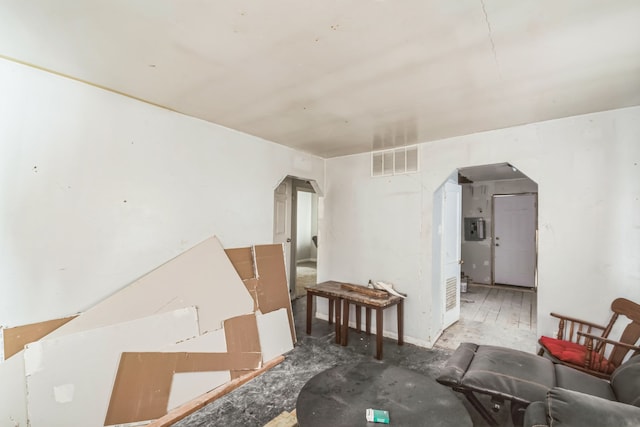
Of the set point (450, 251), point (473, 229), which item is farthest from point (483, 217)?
point (450, 251)

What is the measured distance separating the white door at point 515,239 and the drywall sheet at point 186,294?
6.20 meters

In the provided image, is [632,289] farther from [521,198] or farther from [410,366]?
[521,198]

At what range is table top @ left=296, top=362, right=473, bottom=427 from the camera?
1.52 m

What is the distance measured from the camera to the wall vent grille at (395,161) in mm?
3559

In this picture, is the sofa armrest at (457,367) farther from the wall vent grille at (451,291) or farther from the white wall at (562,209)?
the wall vent grille at (451,291)

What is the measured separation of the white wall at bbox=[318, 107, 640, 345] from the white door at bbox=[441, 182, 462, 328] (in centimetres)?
51

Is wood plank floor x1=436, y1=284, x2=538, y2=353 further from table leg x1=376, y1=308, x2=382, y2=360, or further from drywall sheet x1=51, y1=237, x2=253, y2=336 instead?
drywall sheet x1=51, y1=237, x2=253, y2=336

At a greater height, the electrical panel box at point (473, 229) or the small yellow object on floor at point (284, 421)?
the electrical panel box at point (473, 229)

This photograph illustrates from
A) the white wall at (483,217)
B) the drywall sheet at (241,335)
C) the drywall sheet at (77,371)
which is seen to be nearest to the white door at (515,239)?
the white wall at (483,217)

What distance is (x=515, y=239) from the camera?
254 inches

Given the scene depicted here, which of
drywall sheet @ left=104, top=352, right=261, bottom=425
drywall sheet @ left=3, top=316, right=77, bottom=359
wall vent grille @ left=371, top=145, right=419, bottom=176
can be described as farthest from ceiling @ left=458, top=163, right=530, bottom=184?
drywall sheet @ left=3, top=316, right=77, bottom=359

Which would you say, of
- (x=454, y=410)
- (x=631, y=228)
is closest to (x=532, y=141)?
(x=631, y=228)

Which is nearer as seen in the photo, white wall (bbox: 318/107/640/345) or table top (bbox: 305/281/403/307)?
white wall (bbox: 318/107/640/345)

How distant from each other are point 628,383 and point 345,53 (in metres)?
2.56
